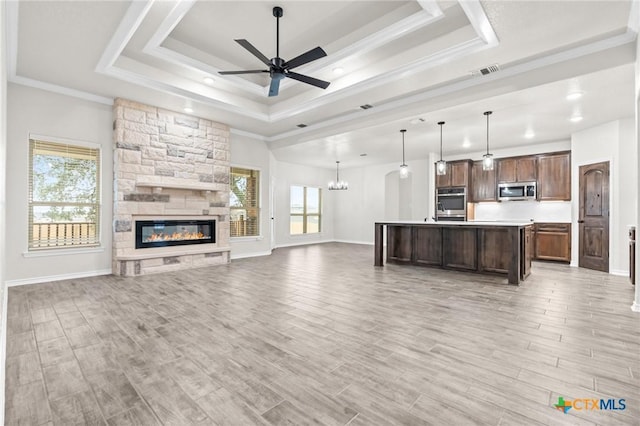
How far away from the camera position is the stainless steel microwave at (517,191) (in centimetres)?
749

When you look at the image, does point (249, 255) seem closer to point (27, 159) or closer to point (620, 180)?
point (27, 159)

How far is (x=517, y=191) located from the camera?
25.1 feet

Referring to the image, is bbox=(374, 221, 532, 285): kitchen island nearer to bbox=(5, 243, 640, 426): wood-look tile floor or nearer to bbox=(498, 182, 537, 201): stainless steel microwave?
bbox=(5, 243, 640, 426): wood-look tile floor

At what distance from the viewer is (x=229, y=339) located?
9.00ft

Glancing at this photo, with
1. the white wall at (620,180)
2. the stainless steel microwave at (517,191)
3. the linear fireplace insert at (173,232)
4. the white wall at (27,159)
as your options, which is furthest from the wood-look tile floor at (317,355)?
the stainless steel microwave at (517,191)

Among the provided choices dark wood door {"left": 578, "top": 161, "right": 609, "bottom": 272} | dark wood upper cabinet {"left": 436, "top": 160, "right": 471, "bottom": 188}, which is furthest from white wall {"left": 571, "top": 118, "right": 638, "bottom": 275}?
dark wood upper cabinet {"left": 436, "top": 160, "right": 471, "bottom": 188}

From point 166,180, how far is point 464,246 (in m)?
5.70

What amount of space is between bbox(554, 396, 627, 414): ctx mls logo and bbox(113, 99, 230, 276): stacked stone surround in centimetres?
582

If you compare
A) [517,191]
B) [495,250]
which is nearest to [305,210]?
[517,191]

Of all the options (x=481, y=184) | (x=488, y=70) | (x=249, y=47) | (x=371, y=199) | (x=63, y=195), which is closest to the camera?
(x=249, y=47)

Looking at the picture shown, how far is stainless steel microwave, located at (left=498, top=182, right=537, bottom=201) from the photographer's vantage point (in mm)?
7489

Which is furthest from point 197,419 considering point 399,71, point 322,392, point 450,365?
point 399,71

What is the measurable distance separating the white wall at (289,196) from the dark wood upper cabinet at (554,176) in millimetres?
6178

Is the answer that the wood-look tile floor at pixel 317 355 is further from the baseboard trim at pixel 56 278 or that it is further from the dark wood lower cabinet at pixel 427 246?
the dark wood lower cabinet at pixel 427 246
